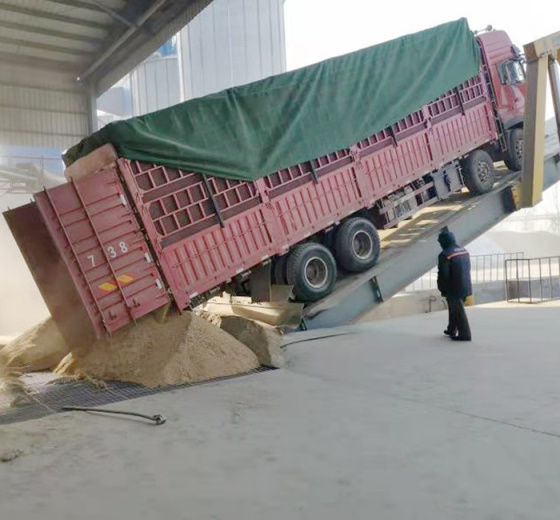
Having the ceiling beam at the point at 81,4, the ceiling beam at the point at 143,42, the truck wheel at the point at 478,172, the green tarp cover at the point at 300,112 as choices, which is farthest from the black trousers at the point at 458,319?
the ceiling beam at the point at 81,4

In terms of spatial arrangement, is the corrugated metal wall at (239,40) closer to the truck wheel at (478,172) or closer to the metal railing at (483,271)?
the metal railing at (483,271)

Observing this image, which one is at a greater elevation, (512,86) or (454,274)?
(512,86)

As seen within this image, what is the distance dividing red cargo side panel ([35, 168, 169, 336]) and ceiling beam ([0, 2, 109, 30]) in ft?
23.0

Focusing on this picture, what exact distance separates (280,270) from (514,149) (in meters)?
6.19

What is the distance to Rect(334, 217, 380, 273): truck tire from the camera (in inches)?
360

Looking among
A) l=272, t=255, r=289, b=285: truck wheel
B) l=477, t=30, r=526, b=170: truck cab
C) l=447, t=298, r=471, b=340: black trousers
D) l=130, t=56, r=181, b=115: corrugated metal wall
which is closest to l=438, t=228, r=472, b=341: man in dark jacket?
l=447, t=298, r=471, b=340: black trousers

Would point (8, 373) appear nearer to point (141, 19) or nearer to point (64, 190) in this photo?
point (64, 190)

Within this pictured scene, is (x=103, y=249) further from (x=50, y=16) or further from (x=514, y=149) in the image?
(x=514, y=149)

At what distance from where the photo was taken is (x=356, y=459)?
11.2 ft

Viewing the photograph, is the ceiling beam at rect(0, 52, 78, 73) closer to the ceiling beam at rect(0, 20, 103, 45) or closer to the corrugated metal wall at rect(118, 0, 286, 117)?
A: the ceiling beam at rect(0, 20, 103, 45)

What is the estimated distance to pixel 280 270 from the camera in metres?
8.71

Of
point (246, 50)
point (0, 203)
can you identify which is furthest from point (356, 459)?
point (0, 203)

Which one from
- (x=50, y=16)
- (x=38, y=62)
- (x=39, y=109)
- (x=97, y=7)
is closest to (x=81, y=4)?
(x=97, y=7)

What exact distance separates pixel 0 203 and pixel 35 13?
1217cm
